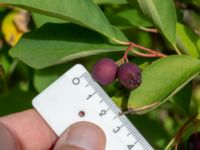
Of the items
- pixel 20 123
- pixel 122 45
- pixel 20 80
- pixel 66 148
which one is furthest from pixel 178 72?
pixel 20 80

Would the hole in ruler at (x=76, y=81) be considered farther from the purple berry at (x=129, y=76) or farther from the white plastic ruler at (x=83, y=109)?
the purple berry at (x=129, y=76)

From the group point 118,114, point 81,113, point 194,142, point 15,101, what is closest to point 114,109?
point 118,114

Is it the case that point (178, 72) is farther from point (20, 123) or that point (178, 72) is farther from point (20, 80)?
point (20, 80)

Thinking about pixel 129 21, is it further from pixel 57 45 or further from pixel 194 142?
pixel 194 142

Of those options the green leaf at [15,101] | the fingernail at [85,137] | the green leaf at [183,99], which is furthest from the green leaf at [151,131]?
the green leaf at [15,101]

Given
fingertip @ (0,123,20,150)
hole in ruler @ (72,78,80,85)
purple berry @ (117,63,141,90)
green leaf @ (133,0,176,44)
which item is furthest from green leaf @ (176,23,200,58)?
fingertip @ (0,123,20,150)
